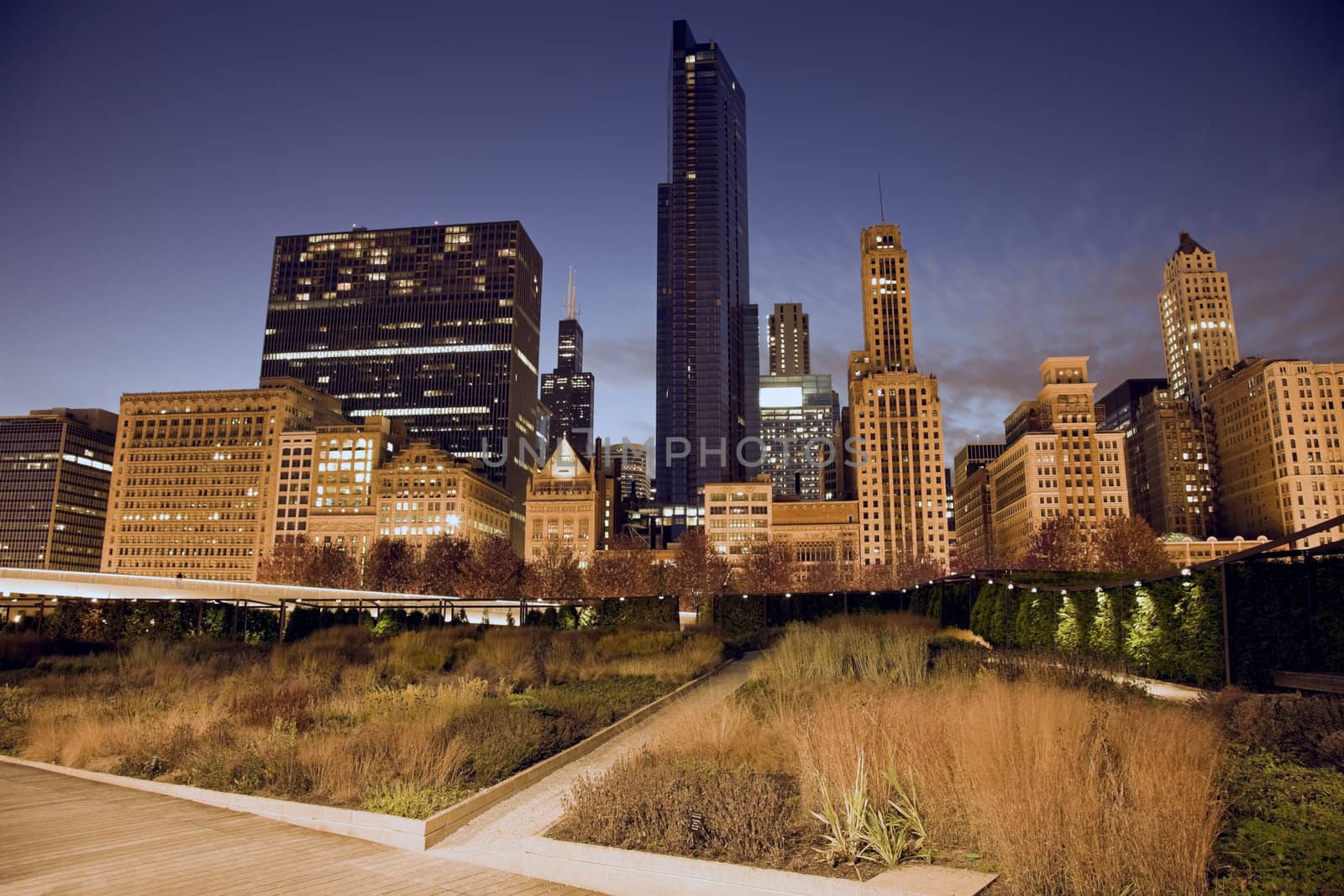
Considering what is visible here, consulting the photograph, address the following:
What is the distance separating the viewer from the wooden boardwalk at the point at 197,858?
7.09 metres

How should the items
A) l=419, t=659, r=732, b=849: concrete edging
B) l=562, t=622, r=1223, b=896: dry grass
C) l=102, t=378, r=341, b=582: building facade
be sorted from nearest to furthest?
l=562, t=622, r=1223, b=896: dry grass, l=419, t=659, r=732, b=849: concrete edging, l=102, t=378, r=341, b=582: building facade

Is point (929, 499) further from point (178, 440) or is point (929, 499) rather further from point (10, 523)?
point (10, 523)

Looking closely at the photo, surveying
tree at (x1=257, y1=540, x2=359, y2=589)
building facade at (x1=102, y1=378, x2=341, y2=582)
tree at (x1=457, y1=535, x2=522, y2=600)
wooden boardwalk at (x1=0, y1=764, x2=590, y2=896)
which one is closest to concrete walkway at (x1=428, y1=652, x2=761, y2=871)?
wooden boardwalk at (x1=0, y1=764, x2=590, y2=896)

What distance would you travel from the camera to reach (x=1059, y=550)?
344ft

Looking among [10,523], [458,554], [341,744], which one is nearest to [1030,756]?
[341,744]

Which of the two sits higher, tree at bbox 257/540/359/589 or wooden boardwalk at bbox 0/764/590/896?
tree at bbox 257/540/359/589

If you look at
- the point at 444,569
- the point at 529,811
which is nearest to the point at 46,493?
the point at 444,569

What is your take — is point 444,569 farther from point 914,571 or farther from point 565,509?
point 914,571

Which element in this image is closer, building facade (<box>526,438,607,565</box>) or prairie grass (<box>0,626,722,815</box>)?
prairie grass (<box>0,626,722,815</box>)

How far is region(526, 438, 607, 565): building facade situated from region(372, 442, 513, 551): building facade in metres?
11.7

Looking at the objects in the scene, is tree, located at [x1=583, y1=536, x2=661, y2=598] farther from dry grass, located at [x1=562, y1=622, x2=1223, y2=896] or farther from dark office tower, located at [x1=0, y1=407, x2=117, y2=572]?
dark office tower, located at [x1=0, y1=407, x2=117, y2=572]

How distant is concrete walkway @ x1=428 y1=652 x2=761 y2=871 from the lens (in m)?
8.14

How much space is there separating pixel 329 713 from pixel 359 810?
5.36m

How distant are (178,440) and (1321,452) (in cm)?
21588
